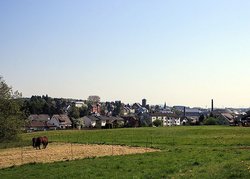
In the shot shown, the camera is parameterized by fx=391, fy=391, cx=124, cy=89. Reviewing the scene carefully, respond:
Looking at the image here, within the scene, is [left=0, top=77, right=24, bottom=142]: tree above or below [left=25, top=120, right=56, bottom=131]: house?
above

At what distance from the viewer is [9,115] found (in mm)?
64125

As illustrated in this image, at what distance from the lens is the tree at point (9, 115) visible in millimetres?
61938

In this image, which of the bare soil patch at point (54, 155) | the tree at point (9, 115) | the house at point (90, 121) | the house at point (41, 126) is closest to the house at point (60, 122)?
the house at point (41, 126)

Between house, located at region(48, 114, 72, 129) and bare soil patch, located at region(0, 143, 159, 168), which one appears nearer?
bare soil patch, located at region(0, 143, 159, 168)

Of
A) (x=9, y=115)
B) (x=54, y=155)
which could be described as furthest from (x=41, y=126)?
(x=54, y=155)

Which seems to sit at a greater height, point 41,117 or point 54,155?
point 41,117

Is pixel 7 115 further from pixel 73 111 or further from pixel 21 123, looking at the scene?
pixel 73 111

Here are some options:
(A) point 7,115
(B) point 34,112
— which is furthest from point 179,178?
(B) point 34,112

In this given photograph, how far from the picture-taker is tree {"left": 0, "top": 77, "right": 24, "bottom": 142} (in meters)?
61.9

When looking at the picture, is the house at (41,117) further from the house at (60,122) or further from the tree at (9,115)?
the tree at (9,115)

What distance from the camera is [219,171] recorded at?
60.9 feet

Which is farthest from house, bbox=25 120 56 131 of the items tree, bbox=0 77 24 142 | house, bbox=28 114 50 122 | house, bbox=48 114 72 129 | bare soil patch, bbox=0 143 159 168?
bare soil patch, bbox=0 143 159 168

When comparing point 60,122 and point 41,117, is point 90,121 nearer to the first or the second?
point 60,122

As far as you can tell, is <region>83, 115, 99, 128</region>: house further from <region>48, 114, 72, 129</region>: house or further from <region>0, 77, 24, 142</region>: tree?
<region>0, 77, 24, 142</region>: tree
